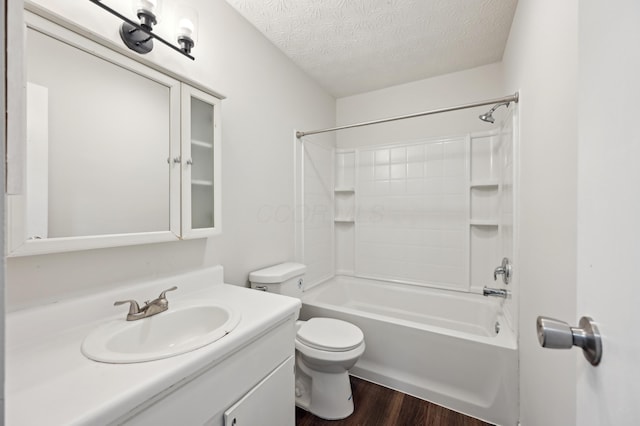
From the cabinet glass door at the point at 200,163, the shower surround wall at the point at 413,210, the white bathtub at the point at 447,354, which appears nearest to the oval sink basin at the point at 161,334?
the cabinet glass door at the point at 200,163

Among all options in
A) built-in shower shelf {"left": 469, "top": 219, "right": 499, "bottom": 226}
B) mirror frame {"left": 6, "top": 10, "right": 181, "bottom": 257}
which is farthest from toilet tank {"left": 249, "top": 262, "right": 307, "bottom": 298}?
built-in shower shelf {"left": 469, "top": 219, "right": 499, "bottom": 226}

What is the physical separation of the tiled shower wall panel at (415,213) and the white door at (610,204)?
77.9 inches

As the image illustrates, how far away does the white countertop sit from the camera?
1.82 feet

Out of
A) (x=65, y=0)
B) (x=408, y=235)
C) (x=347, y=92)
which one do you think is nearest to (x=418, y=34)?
(x=347, y=92)

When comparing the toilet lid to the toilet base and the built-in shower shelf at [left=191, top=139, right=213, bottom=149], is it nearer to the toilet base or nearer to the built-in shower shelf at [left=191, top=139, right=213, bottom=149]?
the toilet base

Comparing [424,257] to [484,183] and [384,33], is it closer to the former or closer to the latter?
[484,183]

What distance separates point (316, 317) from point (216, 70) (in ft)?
5.89

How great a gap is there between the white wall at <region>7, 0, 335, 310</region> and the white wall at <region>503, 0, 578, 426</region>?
5.01 ft

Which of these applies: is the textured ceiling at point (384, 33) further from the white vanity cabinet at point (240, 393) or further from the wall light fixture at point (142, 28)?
the white vanity cabinet at point (240, 393)

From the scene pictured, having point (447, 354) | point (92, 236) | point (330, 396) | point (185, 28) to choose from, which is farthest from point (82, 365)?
point (447, 354)

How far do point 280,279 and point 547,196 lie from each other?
4.69 feet

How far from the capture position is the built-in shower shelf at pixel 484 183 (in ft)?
6.85

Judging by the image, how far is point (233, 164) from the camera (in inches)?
63.4

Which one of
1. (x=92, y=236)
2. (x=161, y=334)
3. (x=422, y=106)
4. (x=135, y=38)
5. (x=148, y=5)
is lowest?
(x=161, y=334)
